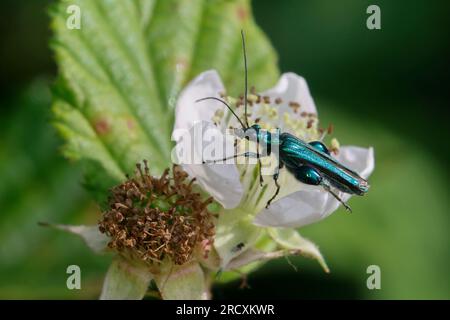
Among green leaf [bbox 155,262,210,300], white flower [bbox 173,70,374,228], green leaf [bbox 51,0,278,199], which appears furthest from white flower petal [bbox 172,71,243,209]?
green leaf [bbox 51,0,278,199]

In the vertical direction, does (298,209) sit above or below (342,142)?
below

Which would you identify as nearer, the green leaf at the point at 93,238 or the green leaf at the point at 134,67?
the green leaf at the point at 93,238

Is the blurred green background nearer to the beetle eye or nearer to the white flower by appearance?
the white flower

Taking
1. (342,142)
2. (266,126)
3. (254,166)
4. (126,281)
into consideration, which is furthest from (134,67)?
(342,142)

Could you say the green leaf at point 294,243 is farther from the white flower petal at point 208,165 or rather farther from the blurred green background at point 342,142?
the blurred green background at point 342,142

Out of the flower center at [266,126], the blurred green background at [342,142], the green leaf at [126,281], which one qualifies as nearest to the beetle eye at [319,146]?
the flower center at [266,126]

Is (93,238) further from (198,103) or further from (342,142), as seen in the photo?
(342,142)
